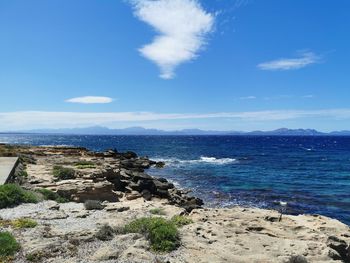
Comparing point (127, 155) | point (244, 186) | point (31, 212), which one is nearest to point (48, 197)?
point (31, 212)

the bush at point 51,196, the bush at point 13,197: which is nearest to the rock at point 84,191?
the bush at point 51,196

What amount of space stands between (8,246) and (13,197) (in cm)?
750

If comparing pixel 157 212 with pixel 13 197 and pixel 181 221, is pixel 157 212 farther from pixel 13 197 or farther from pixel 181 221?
pixel 13 197

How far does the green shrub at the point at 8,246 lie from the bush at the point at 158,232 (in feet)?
13.7

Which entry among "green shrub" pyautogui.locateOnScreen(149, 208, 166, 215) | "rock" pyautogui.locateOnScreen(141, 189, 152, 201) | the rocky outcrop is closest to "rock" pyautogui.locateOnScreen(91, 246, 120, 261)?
"green shrub" pyautogui.locateOnScreen(149, 208, 166, 215)

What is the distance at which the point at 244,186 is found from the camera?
47.3m

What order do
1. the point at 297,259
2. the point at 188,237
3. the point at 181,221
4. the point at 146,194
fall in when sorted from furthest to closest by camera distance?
the point at 146,194, the point at 181,221, the point at 188,237, the point at 297,259

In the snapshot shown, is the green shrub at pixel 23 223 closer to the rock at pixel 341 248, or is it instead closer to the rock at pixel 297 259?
the rock at pixel 297 259

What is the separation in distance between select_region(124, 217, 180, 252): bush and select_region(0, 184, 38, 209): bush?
746 centimetres

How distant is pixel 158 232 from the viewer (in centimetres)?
1397

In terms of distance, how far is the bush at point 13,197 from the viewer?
1909cm

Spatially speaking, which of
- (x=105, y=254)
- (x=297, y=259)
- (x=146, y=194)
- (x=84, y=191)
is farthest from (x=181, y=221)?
(x=146, y=194)

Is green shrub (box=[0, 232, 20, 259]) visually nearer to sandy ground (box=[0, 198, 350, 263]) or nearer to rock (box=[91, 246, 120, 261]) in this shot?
sandy ground (box=[0, 198, 350, 263])

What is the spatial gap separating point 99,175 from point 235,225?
766 inches
